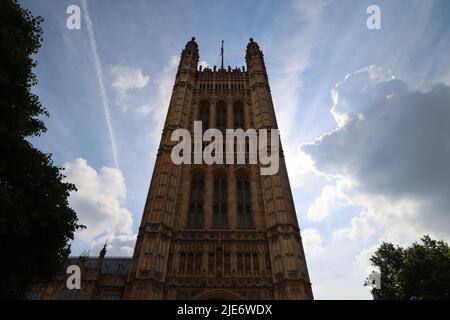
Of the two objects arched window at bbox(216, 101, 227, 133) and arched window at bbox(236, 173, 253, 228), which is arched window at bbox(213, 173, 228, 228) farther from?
arched window at bbox(216, 101, 227, 133)

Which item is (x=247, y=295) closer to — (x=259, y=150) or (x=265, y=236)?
(x=265, y=236)

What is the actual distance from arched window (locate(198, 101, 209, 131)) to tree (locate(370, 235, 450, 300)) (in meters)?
21.3

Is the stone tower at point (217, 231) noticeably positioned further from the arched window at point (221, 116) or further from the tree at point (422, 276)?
the tree at point (422, 276)

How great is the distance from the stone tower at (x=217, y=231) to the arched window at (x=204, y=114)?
0.32m

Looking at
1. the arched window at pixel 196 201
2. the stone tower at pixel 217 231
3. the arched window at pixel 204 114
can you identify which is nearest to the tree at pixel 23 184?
the stone tower at pixel 217 231

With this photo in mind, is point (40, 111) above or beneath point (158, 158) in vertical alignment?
beneath

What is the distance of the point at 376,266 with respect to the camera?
27.6 meters

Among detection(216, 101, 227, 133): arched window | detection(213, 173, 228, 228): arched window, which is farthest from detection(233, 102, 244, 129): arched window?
detection(213, 173, 228, 228): arched window

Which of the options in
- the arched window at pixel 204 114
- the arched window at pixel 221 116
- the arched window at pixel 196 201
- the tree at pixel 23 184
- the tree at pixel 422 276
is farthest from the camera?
the arched window at pixel 204 114

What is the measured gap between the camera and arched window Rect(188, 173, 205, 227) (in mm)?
25172

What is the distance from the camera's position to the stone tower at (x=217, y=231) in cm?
1998

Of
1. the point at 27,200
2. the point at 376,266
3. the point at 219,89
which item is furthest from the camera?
the point at 219,89
